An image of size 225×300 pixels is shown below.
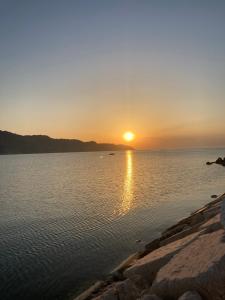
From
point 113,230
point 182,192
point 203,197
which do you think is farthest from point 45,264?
point 182,192

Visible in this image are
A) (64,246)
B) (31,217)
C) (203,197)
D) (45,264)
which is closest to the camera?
(45,264)

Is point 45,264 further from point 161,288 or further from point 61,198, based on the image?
point 61,198

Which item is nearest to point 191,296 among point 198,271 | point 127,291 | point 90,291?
point 198,271

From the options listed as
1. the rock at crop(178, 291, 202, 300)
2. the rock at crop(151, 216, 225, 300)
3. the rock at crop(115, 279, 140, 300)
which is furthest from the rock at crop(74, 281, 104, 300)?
the rock at crop(178, 291, 202, 300)

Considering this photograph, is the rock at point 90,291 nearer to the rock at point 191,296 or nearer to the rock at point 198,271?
the rock at point 198,271

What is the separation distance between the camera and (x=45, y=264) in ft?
68.1

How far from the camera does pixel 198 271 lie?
10180 millimetres

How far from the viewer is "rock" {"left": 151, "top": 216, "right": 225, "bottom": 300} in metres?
9.66

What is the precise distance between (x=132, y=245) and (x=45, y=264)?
22.0 ft

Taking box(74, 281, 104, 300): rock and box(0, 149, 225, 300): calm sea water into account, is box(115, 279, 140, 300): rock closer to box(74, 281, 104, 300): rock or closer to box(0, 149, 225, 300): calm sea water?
box(74, 281, 104, 300): rock

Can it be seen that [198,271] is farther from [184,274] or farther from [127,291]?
[127,291]

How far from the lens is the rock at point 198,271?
9656 mm

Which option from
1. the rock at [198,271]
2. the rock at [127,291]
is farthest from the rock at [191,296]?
the rock at [127,291]

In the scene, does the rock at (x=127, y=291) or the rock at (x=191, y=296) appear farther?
the rock at (x=127, y=291)
